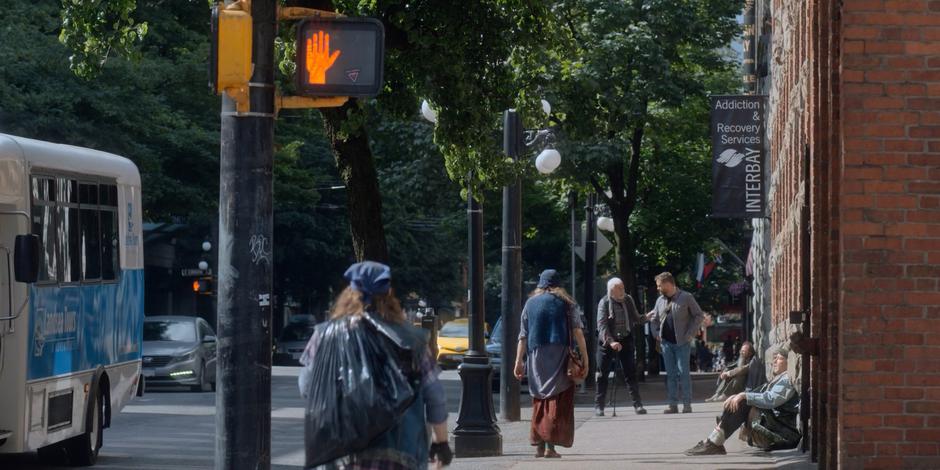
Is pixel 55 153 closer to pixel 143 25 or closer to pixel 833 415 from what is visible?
pixel 143 25

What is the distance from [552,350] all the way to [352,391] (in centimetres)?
742

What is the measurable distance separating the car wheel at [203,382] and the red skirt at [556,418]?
586 inches

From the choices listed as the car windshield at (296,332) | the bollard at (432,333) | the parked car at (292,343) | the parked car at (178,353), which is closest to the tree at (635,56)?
the bollard at (432,333)

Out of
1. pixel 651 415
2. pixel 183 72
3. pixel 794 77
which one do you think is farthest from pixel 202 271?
pixel 794 77

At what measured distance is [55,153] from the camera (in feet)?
44.7

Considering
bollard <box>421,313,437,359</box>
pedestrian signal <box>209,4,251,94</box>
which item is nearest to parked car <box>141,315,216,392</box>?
bollard <box>421,313,437,359</box>

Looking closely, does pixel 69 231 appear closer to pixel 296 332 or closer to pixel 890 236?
pixel 890 236

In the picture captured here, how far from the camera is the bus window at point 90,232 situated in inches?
562

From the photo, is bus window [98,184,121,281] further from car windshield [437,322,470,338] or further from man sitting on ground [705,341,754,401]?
car windshield [437,322,470,338]

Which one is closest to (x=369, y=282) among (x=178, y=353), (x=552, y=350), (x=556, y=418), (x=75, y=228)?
(x=552, y=350)

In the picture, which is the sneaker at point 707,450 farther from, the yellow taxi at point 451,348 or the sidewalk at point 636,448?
the yellow taxi at point 451,348

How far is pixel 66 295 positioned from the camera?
44.7 ft

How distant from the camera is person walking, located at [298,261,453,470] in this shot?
6.73 m

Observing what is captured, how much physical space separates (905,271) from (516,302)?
11.3 metres
